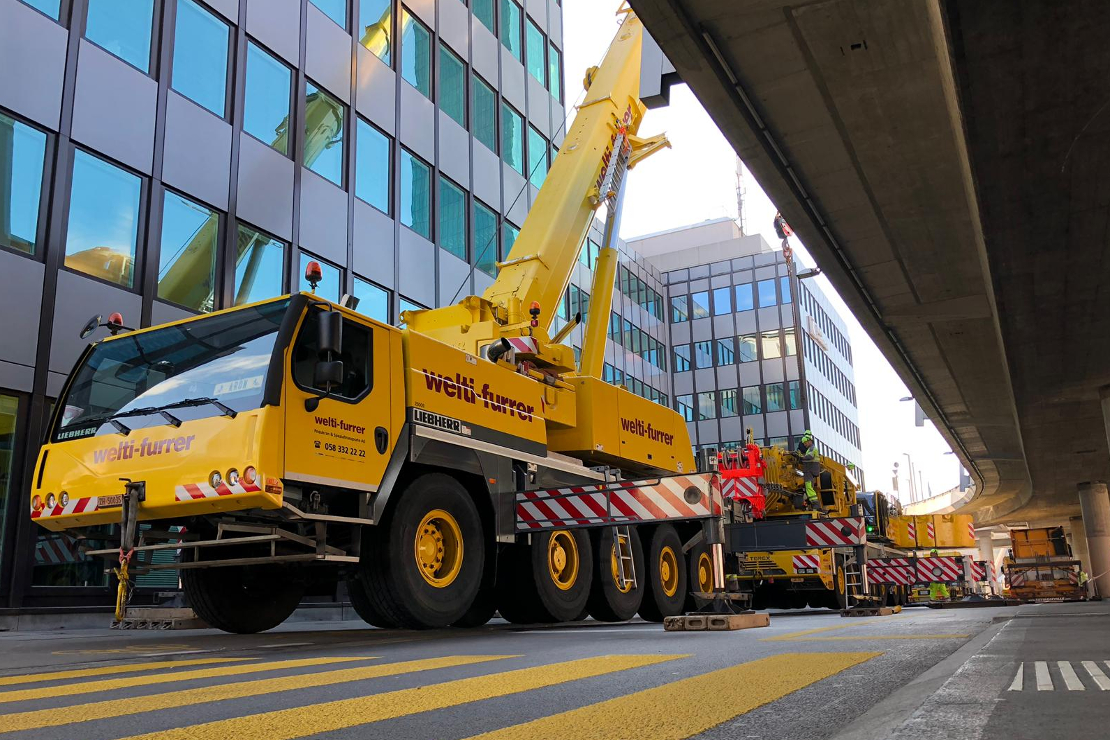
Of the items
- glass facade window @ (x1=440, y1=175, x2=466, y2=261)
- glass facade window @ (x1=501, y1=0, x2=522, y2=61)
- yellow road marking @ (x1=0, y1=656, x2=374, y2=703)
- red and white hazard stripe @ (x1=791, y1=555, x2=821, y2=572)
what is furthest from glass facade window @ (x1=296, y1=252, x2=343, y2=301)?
yellow road marking @ (x1=0, y1=656, x2=374, y2=703)

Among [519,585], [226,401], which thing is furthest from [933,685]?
[519,585]

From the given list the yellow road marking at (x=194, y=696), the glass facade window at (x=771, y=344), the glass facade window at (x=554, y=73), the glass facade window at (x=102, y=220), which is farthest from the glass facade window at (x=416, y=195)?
the glass facade window at (x=771, y=344)

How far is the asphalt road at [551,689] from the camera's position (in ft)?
10.2

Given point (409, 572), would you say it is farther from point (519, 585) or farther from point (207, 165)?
point (207, 165)

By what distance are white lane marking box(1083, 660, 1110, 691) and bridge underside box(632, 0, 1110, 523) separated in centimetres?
714

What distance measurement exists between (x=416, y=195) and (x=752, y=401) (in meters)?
32.0

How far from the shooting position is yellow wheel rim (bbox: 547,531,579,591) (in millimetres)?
10337

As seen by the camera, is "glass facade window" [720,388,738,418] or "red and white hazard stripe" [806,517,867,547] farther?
"glass facade window" [720,388,738,418]

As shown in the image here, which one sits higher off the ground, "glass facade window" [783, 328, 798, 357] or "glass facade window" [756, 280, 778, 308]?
"glass facade window" [756, 280, 778, 308]

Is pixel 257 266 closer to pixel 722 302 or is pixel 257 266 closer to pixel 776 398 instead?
pixel 776 398

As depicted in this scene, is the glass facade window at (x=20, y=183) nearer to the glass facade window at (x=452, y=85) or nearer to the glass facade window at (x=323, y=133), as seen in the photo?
the glass facade window at (x=323, y=133)

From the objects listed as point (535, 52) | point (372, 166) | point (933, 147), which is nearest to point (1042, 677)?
point (933, 147)

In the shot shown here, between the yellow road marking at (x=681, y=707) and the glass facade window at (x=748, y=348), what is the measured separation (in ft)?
152

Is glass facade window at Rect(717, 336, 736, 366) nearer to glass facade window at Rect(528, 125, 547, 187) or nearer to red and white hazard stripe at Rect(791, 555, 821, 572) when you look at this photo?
glass facade window at Rect(528, 125, 547, 187)
